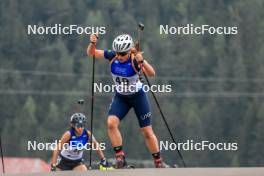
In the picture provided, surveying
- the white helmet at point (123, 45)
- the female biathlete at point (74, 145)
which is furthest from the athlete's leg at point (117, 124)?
the female biathlete at point (74, 145)

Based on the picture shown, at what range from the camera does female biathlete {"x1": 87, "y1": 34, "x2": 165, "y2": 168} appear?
18.2 metres

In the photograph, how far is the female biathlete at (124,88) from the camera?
715 inches

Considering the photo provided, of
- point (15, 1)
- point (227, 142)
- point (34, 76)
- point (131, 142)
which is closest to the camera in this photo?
point (131, 142)

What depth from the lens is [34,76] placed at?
130 meters

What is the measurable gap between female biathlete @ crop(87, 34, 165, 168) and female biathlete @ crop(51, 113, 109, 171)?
5.17 feet

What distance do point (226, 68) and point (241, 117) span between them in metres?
19.6

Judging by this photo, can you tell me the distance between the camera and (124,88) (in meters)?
18.4

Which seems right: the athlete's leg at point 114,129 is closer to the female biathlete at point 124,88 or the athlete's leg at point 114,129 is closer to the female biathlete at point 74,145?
the female biathlete at point 124,88

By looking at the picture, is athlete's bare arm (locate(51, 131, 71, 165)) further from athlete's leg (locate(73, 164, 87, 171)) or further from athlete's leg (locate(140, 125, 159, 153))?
athlete's leg (locate(140, 125, 159, 153))

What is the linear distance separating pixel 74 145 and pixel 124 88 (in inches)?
137

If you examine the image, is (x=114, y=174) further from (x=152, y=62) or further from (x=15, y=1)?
(x=15, y=1)

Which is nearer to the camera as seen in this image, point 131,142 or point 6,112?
point 131,142

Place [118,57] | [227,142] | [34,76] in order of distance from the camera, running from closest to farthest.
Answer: [118,57], [227,142], [34,76]

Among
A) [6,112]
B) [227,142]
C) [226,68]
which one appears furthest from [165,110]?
[226,68]
